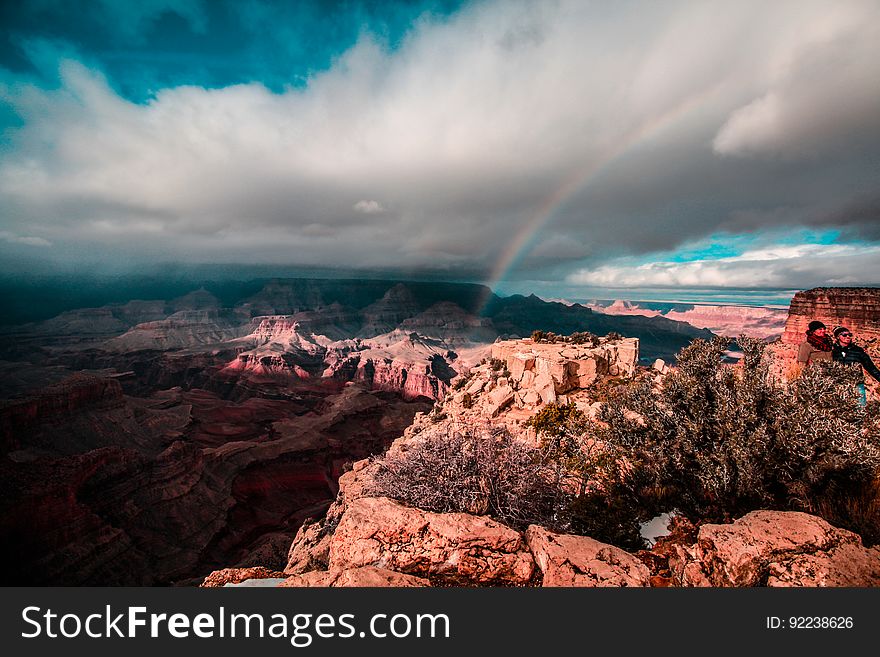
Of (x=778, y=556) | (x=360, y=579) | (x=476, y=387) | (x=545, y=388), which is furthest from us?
(x=476, y=387)

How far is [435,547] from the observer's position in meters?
4.36

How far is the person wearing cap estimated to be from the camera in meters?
7.50

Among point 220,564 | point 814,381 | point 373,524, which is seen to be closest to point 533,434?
point 814,381

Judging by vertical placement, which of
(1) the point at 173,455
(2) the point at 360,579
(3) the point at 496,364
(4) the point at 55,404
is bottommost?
(1) the point at 173,455

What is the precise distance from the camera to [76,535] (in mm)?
26547

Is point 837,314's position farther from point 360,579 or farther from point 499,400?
point 360,579

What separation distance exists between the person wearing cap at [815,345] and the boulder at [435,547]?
7.95 meters

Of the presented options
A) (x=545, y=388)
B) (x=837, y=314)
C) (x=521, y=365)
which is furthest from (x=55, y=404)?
(x=837, y=314)

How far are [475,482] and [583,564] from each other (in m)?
2.66

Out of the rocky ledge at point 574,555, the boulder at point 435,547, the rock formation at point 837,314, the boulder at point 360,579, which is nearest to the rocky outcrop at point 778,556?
the rocky ledge at point 574,555
